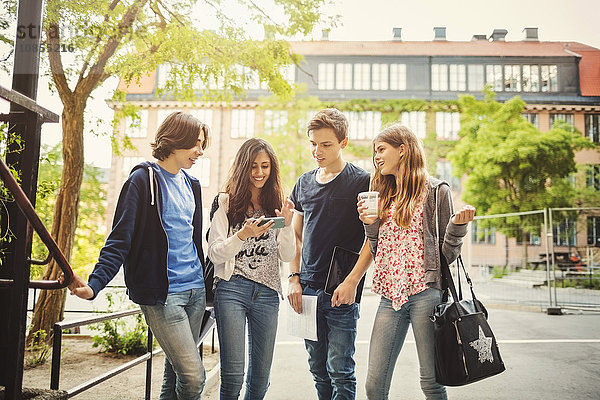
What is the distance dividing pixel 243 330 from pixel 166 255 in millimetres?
→ 563

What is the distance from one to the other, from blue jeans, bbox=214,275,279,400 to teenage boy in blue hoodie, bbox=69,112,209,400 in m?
0.13

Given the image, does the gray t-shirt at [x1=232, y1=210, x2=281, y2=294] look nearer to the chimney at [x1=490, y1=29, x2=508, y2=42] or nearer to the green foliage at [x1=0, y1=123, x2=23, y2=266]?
the green foliage at [x1=0, y1=123, x2=23, y2=266]

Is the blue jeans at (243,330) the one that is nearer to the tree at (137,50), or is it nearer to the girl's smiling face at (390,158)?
the girl's smiling face at (390,158)

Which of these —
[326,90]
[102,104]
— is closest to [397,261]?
[102,104]

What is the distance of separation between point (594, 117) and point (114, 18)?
2662 centimetres

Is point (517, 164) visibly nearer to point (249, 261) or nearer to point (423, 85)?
point (423, 85)

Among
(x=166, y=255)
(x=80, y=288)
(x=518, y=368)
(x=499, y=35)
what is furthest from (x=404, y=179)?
(x=499, y=35)

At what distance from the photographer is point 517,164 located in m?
18.6

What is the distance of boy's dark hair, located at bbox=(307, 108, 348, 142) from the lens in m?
2.75

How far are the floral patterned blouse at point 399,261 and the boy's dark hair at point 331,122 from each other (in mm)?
531

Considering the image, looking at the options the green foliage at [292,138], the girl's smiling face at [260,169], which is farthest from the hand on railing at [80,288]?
the green foliage at [292,138]

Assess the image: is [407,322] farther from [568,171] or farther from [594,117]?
[594,117]

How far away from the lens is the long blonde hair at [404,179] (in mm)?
2486

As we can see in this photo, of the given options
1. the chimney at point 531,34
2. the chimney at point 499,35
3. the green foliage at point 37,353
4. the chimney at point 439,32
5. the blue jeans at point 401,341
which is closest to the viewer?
the blue jeans at point 401,341
